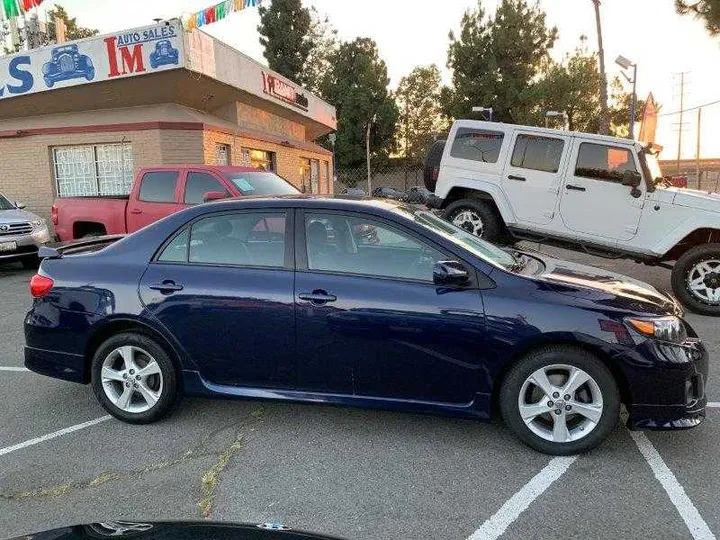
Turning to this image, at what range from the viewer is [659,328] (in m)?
3.22

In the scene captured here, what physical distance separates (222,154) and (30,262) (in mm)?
5667

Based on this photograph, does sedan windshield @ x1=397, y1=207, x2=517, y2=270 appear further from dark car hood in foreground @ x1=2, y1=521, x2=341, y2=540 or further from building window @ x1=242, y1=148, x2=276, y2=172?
building window @ x1=242, y1=148, x2=276, y2=172

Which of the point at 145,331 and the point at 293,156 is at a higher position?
the point at 293,156

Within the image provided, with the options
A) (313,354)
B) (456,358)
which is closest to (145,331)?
(313,354)

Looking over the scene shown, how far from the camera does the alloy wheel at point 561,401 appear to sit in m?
3.26

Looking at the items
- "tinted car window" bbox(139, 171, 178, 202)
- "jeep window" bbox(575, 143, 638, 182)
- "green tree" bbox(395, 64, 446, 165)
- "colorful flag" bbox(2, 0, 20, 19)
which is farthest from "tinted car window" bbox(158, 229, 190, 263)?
"green tree" bbox(395, 64, 446, 165)

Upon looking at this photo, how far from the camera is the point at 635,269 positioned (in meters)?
9.76

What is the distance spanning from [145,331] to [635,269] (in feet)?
28.3

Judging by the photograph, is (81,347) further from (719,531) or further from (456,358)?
(719,531)

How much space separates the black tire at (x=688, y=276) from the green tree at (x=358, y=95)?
113 ft

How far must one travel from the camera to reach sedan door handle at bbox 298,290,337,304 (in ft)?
11.3

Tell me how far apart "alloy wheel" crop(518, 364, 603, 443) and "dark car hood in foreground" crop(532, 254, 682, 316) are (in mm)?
439

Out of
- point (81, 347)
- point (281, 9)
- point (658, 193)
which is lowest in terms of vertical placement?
point (81, 347)

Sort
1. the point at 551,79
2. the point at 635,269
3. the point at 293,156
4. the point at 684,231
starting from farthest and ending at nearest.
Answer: the point at 551,79, the point at 293,156, the point at 635,269, the point at 684,231
